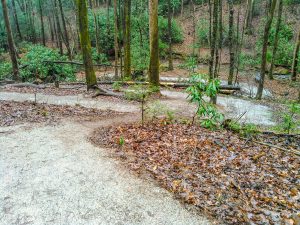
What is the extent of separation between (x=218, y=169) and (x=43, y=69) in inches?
584

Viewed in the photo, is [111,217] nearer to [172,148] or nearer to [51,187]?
[51,187]

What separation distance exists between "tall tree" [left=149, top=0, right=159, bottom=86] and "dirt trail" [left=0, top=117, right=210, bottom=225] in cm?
646

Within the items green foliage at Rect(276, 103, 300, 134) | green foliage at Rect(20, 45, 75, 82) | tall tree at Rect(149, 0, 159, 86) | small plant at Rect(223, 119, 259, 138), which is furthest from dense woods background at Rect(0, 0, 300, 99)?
green foliage at Rect(276, 103, 300, 134)

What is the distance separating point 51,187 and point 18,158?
1.48m

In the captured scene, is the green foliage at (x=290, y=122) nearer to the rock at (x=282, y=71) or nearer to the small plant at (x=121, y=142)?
the small plant at (x=121, y=142)

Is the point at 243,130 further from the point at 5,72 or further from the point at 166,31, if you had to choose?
the point at 166,31

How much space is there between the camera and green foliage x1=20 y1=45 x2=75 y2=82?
1655cm

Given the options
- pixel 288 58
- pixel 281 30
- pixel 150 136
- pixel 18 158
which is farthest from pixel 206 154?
pixel 281 30

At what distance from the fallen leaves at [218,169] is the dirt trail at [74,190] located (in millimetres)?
409

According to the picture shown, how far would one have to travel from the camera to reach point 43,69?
55.2ft

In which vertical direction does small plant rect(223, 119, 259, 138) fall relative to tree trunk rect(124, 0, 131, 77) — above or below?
below

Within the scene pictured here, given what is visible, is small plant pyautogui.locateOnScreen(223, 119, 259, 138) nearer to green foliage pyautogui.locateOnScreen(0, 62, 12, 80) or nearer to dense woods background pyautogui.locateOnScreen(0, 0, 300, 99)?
dense woods background pyautogui.locateOnScreen(0, 0, 300, 99)

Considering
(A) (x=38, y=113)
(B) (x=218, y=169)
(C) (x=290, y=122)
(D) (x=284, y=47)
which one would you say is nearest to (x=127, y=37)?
(A) (x=38, y=113)

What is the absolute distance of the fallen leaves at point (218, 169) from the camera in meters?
4.17
